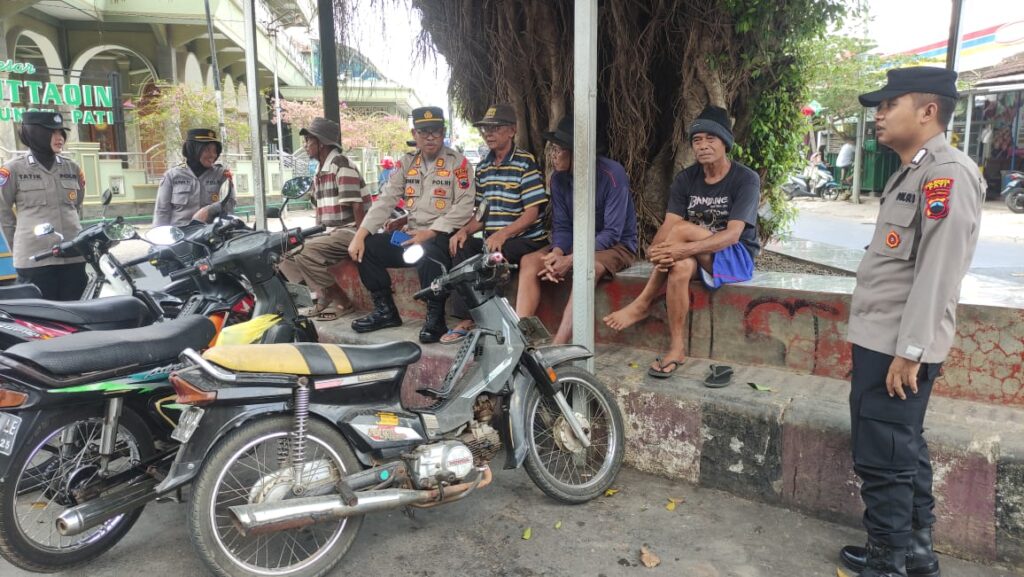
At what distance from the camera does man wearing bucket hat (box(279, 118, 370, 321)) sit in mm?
5293

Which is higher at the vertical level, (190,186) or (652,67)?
(652,67)

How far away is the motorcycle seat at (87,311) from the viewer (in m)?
3.31

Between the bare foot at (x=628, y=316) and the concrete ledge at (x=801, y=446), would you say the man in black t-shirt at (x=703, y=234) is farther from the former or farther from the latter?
the concrete ledge at (x=801, y=446)

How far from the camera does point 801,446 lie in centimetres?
320

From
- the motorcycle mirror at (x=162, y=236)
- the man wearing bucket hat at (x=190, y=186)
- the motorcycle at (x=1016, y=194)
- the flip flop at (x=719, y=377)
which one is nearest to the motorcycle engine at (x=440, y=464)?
the flip flop at (x=719, y=377)

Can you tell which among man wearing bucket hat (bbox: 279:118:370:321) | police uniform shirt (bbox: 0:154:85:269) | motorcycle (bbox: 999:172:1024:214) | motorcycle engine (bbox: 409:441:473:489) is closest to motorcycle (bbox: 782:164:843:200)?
motorcycle (bbox: 999:172:1024:214)

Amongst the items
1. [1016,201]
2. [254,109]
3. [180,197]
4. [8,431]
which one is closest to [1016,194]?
[1016,201]

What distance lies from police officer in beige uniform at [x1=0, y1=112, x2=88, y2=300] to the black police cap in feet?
16.2

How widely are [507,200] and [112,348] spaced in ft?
8.64

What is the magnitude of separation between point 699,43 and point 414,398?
11.0 ft

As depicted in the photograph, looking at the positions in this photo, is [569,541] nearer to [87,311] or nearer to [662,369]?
[662,369]

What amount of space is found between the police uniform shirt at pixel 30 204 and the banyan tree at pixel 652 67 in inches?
122

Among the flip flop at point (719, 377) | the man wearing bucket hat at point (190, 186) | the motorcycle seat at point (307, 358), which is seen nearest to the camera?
the motorcycle seat at point (307, 358)

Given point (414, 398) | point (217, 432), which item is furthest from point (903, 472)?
point (414, 398)
